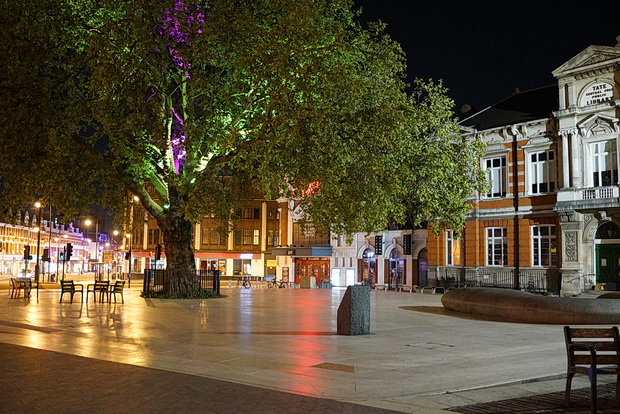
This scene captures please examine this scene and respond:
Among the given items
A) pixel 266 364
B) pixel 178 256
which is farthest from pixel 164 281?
pixel 266 364

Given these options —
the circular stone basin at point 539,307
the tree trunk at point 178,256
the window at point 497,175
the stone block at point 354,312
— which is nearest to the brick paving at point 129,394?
the stone block at point 354,312

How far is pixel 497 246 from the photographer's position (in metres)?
42.7

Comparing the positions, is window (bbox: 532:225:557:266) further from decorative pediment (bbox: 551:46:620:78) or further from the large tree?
the large tree

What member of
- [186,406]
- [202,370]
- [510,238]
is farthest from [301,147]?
[510,238]

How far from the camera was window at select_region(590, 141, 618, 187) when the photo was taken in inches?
1430

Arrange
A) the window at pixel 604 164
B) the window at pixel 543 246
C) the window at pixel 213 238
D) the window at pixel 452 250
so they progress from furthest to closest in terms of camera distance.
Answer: the window at pixel 213 238, the window at pixel 452 250, the window at pixel 543 246, the window at pixel 604 164

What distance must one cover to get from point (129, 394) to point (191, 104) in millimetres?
21015

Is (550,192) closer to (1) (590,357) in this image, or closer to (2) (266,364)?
(2) (266,364)

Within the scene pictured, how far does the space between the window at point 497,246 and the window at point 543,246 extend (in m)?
2.04

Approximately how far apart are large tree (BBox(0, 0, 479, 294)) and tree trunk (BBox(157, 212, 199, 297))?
2.4 inches

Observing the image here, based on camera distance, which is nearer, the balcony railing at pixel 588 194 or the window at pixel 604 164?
the balcony railing at pixel 588 194

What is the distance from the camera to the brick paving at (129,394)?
8.28m

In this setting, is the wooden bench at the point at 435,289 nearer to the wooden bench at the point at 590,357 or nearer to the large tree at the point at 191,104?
the large tree at the point at 191,104

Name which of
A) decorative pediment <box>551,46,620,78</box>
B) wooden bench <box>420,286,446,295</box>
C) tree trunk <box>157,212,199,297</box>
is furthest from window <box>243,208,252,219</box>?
tree trunk <box>157,212,199,297</box>
